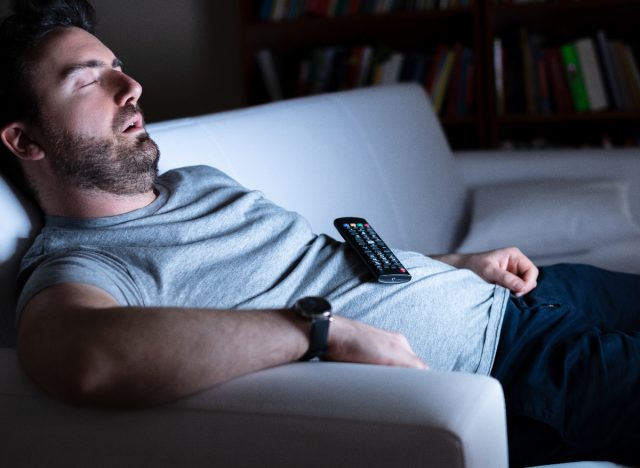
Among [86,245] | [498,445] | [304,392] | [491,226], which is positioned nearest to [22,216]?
[86,245]

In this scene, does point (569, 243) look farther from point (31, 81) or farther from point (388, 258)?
point (31, 81)

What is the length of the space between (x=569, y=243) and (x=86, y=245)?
1.34 metres

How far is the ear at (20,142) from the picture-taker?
134 cm

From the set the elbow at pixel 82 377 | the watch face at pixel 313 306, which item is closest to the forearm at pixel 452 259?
the watch face at pixel 313 306

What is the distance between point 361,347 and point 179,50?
3.25 m

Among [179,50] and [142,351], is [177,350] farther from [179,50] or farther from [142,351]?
[179,50]

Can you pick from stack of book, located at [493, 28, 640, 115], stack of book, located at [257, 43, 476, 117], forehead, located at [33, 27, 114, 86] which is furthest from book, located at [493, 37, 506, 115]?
forehead, located at [33, 27, 114, 86]

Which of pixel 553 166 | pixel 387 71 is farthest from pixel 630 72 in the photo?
pixel 553 166

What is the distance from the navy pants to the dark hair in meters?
0.80

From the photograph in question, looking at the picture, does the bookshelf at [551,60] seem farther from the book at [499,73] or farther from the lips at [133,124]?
the lips at [133,124]

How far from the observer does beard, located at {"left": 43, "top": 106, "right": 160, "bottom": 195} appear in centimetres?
133

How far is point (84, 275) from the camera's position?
3.52 ft

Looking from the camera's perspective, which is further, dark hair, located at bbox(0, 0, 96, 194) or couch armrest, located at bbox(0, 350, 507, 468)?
dark hair, located at bbox(0, 0, 96, 194)

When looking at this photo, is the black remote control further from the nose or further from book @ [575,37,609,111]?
book @ [575,37,609,111]
